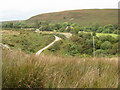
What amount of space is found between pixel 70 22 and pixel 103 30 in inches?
1150

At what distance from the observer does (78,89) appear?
1.52m

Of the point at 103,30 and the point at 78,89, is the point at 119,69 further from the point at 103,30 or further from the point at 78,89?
the point at 103,30

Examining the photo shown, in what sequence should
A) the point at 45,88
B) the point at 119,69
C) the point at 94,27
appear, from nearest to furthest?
the point at 45,88
the point at 119,69
the point at 94,27

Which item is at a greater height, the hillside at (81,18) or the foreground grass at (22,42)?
the hillside at (81,18)

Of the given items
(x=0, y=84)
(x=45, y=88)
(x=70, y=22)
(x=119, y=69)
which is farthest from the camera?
(x=70, y=22)

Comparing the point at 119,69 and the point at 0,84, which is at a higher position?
the point at 0,84

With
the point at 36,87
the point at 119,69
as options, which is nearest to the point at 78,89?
the point at 36,87

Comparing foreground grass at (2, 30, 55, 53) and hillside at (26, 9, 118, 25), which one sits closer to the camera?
foreground grass at (2, 30, 55, 53)

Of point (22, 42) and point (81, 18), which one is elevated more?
point (81, 18)

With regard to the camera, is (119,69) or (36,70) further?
(119,69)

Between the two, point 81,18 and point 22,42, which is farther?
point 81,18

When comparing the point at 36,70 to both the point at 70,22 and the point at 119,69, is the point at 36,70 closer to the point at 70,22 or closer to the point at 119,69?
the point at 119,69

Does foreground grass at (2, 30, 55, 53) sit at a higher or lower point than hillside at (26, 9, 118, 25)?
lower

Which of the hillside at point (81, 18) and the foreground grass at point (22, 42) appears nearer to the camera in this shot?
the foreground grass at point (22, 42)
